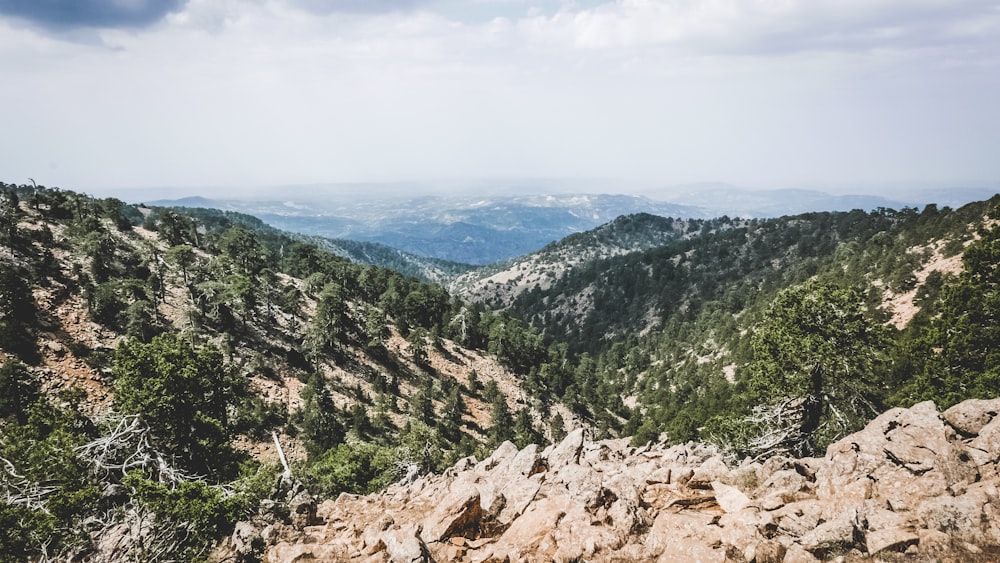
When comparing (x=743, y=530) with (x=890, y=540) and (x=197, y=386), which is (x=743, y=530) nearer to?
(x=890, y=540)

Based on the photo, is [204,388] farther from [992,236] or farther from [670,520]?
[992,236]

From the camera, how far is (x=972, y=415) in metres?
16.9

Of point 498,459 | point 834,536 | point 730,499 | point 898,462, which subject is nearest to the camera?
point 834,536

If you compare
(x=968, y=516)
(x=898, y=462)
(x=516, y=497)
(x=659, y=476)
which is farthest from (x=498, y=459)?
(x=968, y=516)

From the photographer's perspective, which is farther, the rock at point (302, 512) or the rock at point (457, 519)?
the rock at point (302, 512)

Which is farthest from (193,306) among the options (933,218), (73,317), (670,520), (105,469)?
(933,218)

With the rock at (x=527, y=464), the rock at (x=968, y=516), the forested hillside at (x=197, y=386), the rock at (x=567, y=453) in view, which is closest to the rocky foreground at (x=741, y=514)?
the rock at (x=968, y=516)

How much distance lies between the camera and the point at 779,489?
17438 millimetres

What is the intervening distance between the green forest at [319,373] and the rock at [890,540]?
13.0 m

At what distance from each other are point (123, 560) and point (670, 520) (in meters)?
20.9

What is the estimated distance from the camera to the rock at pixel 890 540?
39.6 feet

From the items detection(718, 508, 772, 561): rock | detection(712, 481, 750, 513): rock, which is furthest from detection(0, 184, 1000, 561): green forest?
detection(718, 508, 772, 561): rock

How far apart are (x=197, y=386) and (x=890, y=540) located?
3190cm

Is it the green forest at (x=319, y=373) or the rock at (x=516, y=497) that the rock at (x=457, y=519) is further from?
the green forest at (x=319, y=373)
